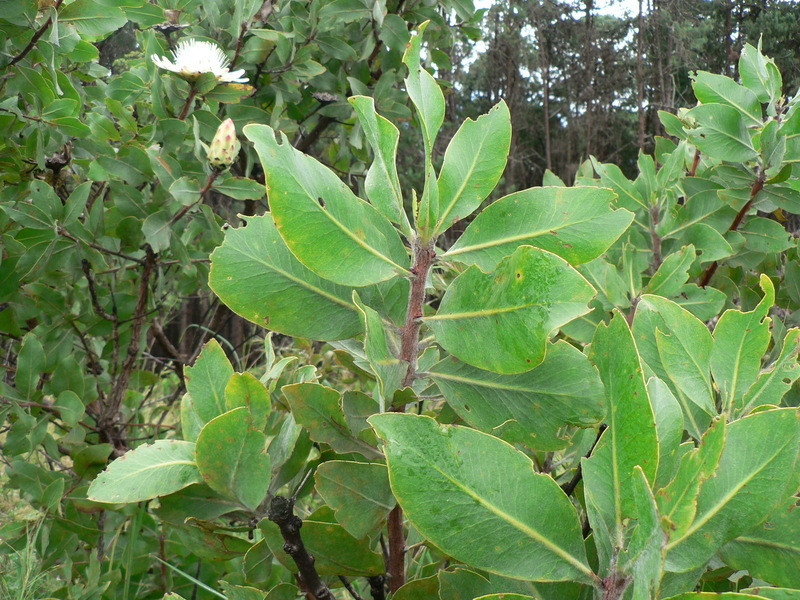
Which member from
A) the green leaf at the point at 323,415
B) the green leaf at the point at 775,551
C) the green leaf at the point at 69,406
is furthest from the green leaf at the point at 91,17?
the green leaf at the point at 775,551

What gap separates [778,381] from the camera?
0.63 metres

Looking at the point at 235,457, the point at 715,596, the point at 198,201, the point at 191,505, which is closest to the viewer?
the point at 715,596

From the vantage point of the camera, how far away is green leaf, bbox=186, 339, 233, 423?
709 millimetres

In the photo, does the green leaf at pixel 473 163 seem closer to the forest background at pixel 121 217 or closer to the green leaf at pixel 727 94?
the forest background at pixel 121 217

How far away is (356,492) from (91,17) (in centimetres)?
140

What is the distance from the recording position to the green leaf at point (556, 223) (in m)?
0.59

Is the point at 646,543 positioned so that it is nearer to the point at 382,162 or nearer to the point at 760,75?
the point at 382,162

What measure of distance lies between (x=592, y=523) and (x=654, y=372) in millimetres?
233

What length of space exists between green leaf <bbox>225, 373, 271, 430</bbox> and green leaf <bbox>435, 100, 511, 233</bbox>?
0.24 meters

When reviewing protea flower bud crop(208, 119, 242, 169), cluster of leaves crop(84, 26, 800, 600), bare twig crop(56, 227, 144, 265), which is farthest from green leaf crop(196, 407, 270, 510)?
bare twig crop(56, 227, 144, 265)

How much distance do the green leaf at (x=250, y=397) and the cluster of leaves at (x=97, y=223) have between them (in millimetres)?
708

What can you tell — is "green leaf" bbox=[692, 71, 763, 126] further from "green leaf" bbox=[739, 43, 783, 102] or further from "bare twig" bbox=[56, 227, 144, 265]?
"bare twig" bbox=[56, 227, 144, 265]

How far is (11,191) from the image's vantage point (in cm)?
167

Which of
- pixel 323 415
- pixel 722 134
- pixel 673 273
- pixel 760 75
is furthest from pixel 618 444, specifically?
pixel 760 75
